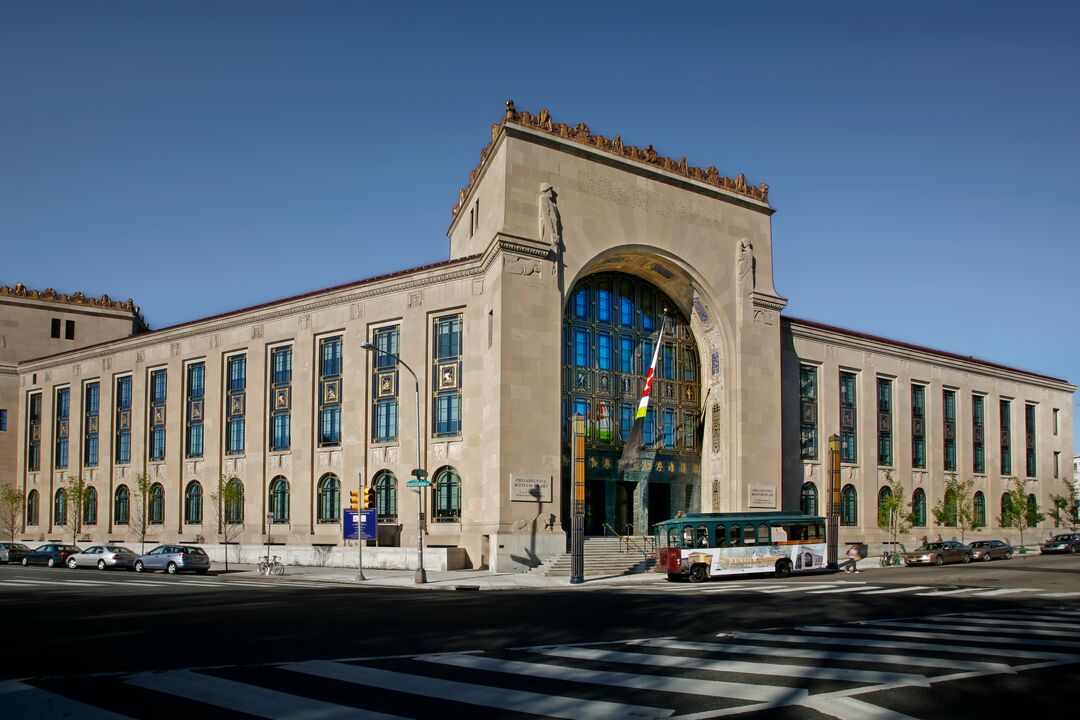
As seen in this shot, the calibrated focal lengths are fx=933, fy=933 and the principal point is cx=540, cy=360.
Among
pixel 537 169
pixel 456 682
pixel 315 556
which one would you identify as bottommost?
pixel 315 556

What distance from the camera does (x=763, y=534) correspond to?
1438 inches

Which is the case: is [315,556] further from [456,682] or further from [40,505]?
[456,682]

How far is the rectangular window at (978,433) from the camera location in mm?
64562

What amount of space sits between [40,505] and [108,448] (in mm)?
8056

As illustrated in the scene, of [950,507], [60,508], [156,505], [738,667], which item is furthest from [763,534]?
[60,508]

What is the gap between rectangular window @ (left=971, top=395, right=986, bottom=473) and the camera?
64.6 meters

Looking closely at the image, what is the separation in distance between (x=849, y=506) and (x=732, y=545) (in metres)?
23.6

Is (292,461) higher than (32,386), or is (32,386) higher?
(32,386)

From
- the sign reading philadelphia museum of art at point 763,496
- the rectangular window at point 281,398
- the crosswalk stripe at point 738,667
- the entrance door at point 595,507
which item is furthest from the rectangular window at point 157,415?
the crosswalk stripe at point 738,667

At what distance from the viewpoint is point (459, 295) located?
44.8 meters

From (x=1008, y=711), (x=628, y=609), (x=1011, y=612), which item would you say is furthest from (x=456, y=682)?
(x=1011, y=612)

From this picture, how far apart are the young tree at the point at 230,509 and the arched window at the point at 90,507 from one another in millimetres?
12094

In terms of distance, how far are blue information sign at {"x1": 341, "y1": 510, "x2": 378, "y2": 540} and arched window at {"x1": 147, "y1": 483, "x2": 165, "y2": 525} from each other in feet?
67.8

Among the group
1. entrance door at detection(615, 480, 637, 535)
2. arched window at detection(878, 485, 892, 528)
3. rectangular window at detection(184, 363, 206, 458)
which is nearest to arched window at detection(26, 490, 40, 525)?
rectangular window at detection(184, 363, 206, 458)
